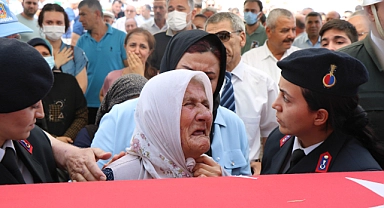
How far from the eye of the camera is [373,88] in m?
3.06

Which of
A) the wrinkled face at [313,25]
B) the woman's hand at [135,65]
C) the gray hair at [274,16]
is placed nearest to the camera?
the woman's hand at [135,65]

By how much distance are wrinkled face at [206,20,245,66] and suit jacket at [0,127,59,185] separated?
238 centimetres

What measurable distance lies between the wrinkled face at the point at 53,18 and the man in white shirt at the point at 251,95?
2571mm

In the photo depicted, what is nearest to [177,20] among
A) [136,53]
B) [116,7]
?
[136,53]

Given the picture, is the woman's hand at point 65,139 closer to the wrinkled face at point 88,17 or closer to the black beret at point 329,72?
the wrinkled face at point 88,17

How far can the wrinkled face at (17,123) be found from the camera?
6.88ft

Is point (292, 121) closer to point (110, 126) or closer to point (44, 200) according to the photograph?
point (110, 126)

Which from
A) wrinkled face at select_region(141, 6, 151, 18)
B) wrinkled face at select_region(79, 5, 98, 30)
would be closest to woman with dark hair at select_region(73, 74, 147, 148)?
wrinkled face at select_region(79, 5, 98, 30)

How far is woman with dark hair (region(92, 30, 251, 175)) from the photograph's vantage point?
288cm

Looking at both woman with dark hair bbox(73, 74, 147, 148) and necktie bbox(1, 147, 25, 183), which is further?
woman with dark hair bbox(73, 74, 147, 148)

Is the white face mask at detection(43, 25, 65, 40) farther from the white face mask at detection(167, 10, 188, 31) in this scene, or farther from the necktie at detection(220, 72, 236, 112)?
the necktie at detection(220, 72, 236, 112)

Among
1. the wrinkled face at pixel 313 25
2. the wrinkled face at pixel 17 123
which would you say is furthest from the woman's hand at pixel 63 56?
the wrinkled face at pixel 313 25

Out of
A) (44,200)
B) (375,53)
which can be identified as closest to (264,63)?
(375,53)

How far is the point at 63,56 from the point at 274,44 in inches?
99.2
